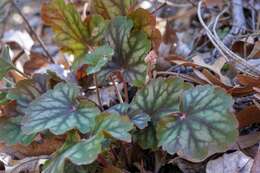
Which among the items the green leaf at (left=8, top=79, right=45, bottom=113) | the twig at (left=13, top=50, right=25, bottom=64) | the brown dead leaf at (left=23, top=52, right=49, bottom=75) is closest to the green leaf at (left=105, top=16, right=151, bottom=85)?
→ the green leaf at (left=8, top=79, right=45, bottom=113)

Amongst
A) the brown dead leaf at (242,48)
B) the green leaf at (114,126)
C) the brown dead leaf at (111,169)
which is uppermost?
the green leaf at (114,126)

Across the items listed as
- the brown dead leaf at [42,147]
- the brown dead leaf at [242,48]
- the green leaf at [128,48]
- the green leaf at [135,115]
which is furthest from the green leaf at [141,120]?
the brown dead leaf at [242,48]

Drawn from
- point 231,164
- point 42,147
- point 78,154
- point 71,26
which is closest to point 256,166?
point 231,164

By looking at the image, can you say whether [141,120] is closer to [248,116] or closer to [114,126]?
[114,126]

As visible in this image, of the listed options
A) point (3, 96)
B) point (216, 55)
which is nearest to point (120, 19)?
point (3, 96)

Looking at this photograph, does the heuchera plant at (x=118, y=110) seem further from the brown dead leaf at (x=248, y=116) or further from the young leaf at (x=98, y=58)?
the brown dead leaf at (x=248, y=116)
